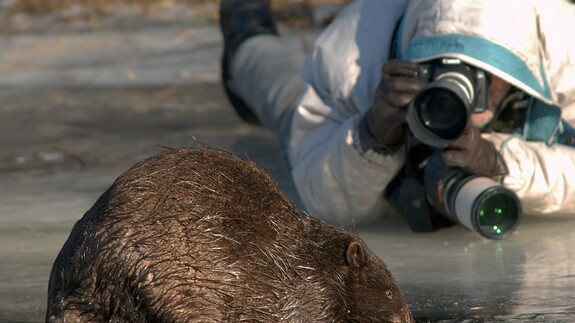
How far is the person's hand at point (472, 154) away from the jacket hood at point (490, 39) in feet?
0.60

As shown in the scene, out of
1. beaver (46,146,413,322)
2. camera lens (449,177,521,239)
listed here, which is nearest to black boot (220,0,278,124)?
camera lens (449,177,521,239)

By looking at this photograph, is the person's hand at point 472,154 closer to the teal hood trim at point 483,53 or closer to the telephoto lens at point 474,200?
the telephoto lens at point 474,200

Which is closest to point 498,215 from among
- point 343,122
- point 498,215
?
point 498,215

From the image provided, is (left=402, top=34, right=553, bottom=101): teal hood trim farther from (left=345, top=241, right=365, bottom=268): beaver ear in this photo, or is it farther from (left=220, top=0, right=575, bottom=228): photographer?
(left=345, top=241, right=365, bottom=268): beaver ear

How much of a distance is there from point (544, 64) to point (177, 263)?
5.41 ft

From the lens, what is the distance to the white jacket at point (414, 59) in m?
3.18

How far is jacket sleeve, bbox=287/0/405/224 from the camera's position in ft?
11.4

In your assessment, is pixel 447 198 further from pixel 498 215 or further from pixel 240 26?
pixel 240 26

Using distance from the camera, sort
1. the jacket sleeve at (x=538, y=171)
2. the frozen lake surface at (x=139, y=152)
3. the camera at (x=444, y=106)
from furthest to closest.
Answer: the jacket sleeve at (x=538, y=171) < the camera at (x=444, y=106) < the frozen lake surface at (x=139, y=152)

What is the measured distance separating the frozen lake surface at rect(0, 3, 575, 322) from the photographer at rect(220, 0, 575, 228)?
0.57 feet

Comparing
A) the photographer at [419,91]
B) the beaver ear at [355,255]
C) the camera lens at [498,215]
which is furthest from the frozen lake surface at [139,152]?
the beaver ear at [355,255]

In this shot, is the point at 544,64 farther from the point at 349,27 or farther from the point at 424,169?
the point at 349,27

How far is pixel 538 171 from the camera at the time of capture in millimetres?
3395

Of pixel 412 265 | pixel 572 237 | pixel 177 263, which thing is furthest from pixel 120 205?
pixel 572 237
